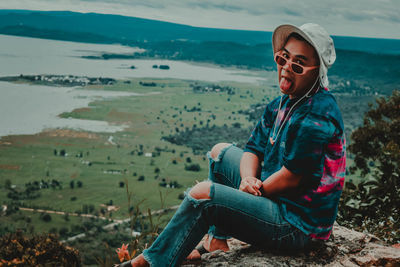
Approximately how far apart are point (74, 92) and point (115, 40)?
77465 millimetres

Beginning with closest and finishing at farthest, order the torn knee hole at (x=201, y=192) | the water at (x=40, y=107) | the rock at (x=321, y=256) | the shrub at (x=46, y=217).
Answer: the torn knee hole at (x=201, y=192) < the rock at (x=321, y=256) < the shrub at (x=46, y=217) < the water at (x=40, y=107)

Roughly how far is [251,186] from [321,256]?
26.8 inches

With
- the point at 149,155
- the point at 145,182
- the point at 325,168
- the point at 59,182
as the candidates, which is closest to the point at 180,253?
the point at 325,168

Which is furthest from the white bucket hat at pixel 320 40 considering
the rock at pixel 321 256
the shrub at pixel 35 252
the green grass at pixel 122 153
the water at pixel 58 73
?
the water at pixel 58 73

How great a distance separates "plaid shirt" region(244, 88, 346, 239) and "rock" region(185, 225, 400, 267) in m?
0.22

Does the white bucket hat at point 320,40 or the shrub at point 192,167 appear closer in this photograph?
the white bucket hat at point 320,40

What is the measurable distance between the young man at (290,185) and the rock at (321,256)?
12 centimetres

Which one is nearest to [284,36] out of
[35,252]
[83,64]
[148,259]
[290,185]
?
[290,185]

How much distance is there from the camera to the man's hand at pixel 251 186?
89.6 inches

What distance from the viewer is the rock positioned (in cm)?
241

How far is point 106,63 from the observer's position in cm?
16375

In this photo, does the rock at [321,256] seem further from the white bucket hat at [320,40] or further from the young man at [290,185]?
the white bucket hat at [320,40]

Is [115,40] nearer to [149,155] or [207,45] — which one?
[207,45]

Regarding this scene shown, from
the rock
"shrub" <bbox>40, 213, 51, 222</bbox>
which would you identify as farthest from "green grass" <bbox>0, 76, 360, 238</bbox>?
the rock
